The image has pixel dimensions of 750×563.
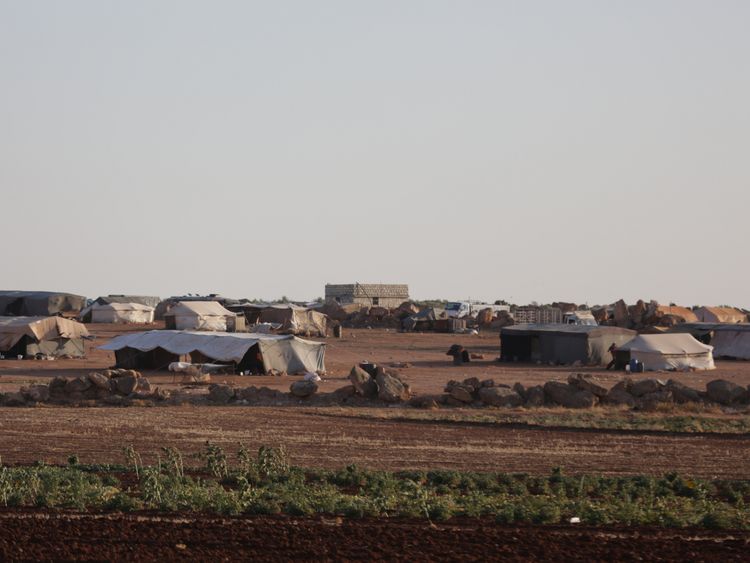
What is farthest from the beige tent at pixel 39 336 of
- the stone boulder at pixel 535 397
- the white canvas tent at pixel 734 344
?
the white canvas tent at pixel 734 344

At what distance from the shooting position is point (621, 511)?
49.5ft

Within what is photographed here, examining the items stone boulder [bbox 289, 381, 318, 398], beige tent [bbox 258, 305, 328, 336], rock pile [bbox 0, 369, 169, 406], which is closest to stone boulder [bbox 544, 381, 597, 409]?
stone boulder [bbox 289, 381, 318, 398]

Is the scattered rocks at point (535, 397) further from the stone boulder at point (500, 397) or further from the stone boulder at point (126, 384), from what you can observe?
the stone boulder at point (126, 384)

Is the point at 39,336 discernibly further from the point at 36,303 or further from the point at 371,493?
the point at 371,493

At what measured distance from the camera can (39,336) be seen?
48.8 metres

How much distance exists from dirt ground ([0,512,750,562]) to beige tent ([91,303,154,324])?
2477 inches

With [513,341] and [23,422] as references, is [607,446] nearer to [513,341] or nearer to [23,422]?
[23,422]

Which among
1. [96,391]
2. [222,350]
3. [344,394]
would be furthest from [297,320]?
[344,394]

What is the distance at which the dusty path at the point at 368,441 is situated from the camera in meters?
21.1

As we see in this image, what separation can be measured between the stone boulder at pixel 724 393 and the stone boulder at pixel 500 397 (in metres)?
5.41

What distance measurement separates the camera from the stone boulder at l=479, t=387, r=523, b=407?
32844 millimetres

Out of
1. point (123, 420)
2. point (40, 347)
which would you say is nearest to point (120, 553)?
point (123, 420)

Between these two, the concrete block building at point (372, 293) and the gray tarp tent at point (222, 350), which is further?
the concrete block building at point (372, 293)

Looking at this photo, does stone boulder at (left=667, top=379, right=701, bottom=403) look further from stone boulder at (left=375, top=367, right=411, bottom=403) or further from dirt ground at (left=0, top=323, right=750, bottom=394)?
stone boulder at (left=375, top=367, right=411, bottom=403)
